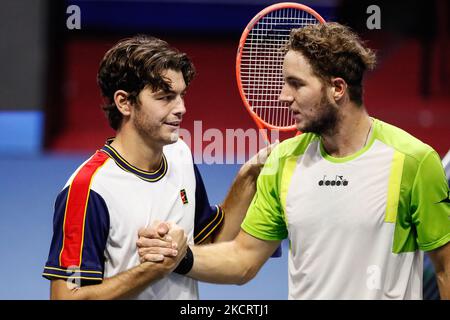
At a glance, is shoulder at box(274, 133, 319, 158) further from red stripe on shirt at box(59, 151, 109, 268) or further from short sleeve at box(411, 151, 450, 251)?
red stripe on shirt at box(59, 151, 109, 268)

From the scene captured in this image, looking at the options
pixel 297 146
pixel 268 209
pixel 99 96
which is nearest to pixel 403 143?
pixel 297 146

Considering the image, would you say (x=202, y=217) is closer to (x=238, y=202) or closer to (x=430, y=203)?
(x=238, y=202)

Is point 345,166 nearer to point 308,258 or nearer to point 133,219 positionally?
point 308,258

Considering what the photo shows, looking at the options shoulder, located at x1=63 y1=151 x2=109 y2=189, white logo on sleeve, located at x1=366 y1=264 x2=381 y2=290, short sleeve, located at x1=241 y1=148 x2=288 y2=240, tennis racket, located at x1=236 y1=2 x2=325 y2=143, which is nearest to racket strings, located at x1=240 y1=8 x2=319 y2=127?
tennis racket, located at x1=236 y1=2 x2=325 y2=143

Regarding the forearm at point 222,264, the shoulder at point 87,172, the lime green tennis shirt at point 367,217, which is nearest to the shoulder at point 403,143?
the lime green tennis shirt at point 367,217

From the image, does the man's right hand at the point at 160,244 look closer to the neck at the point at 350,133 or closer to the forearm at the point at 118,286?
the forearm at the point at 118,286

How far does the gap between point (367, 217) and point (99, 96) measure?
4.88m

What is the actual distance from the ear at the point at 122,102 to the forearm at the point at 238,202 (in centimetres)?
53

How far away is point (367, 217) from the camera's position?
3383mm

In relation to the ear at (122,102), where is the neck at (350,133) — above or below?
below

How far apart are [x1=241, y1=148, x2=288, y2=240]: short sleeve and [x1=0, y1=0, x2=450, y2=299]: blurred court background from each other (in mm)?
945

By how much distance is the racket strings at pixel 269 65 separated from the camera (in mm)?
4043

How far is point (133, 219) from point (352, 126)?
2.66ft
